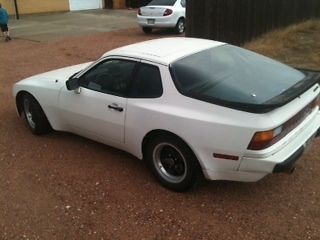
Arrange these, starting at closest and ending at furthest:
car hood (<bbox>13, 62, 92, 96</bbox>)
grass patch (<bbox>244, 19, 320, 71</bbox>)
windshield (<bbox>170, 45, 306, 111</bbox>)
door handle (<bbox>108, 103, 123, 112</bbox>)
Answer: windshield (<bbox>170, 45, 306, 111</bbox>) < door handle (<bbox>108, 103, 123, 112</bbox>) < car hood (<bbox>13, 62, 92, 96</bbox>) < grass patch (<bbox>244, 19, 320, 71</bbox>)

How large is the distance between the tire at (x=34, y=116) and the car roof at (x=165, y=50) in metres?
1.47

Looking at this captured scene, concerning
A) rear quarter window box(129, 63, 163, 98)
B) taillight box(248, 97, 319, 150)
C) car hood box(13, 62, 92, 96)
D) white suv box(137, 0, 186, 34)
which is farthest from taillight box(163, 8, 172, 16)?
taillight box(248, 97, 319, 150)

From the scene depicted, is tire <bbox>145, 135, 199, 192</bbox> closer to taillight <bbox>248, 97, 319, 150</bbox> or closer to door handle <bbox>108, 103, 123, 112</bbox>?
door handle <bbox>108, 103, 123, 112</bbox>

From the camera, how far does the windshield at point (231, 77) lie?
147 inches

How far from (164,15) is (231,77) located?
36.7ft

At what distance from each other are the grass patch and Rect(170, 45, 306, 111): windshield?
4.97 m

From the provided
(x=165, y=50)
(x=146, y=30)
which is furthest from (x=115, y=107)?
(x=146, y=30)

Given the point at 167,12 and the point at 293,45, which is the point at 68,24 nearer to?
the point at 167,12

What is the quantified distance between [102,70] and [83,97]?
39 centimetres

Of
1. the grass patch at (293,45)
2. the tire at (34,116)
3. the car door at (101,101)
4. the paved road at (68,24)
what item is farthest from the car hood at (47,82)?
the paved road at (68,24)

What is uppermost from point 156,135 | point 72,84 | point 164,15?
point 72,84

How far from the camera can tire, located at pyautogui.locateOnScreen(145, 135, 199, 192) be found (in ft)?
12.8

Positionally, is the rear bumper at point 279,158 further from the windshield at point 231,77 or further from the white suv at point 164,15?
the white suv at point 164,15

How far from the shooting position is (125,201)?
→ 161 inches
